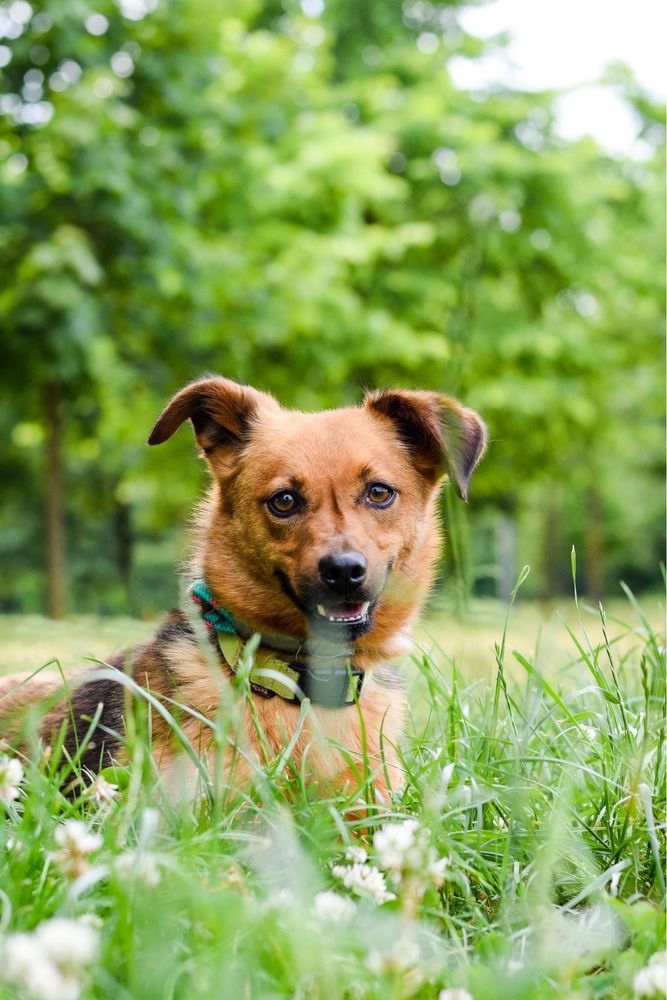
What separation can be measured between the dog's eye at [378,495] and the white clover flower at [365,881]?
5.38 feet

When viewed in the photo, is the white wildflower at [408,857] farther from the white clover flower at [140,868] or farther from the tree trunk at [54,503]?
the tree trunk at [54,503]

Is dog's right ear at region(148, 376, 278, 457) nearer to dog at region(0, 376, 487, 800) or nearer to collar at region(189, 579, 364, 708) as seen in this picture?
dog at region(0, 376, 487, 800)

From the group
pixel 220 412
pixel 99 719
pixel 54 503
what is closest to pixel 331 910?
pixel 99 719

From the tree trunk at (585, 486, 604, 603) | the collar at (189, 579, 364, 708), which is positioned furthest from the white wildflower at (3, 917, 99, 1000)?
the tree trunk at (585, 486, 604, 603)

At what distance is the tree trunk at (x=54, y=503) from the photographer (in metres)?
12.2

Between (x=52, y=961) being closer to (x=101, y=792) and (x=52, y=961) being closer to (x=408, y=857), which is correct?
(x=408, y=857)

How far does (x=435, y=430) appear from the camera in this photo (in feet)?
12.0

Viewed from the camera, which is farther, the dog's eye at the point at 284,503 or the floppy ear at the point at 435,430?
the floppy ear at the point at 435,430

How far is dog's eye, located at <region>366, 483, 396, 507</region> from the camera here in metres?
3.50

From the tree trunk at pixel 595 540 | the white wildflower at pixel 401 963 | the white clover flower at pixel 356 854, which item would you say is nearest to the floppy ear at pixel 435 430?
the white clover flower at pixel 356 854

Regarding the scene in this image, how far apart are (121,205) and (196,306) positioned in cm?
185

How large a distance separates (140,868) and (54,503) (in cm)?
1128

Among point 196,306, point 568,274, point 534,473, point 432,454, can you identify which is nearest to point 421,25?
point 568,274

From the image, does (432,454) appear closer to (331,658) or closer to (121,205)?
(331,658)
